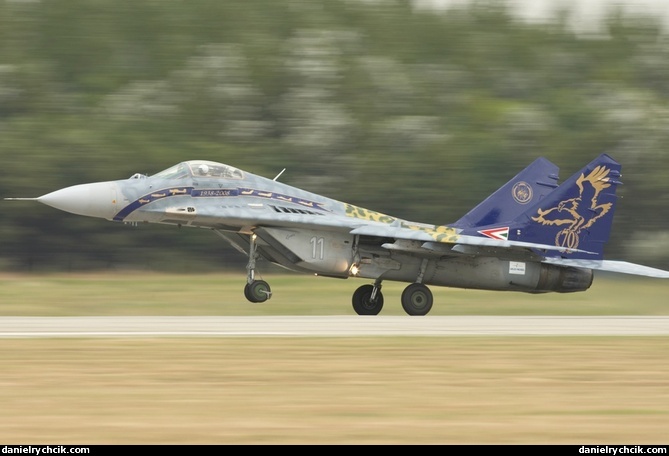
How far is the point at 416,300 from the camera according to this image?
20.8 meters

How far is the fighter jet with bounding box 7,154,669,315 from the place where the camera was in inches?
780

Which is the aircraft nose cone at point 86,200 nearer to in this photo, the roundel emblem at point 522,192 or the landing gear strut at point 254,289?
the landing gear strut at point 254,289

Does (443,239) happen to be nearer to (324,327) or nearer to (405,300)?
(405,300)

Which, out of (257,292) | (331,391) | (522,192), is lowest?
(331,391)

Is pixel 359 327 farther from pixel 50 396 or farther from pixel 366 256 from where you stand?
pixel 50 396

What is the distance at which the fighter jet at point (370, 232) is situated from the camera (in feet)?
65.0

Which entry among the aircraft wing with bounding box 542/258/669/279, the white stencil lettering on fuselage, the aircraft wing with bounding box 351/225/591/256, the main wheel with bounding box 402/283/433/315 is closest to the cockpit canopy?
the aircraft wing with bounding box 351/225/591/256

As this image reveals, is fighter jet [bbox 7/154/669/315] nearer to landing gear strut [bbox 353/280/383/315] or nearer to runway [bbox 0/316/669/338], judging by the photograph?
landing gear strut [bbox 353/280/383/315]

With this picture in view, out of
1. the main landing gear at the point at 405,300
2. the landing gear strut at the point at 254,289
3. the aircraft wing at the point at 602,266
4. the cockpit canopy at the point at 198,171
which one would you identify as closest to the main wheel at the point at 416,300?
the main landing gear at the point at 405,300

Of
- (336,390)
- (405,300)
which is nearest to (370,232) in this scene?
(405,300)

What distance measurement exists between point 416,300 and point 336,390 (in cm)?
1021

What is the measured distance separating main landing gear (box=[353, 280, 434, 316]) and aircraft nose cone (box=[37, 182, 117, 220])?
5.29 metres

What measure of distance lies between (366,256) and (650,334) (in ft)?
20.6

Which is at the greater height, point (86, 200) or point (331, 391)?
point (86, 200)
